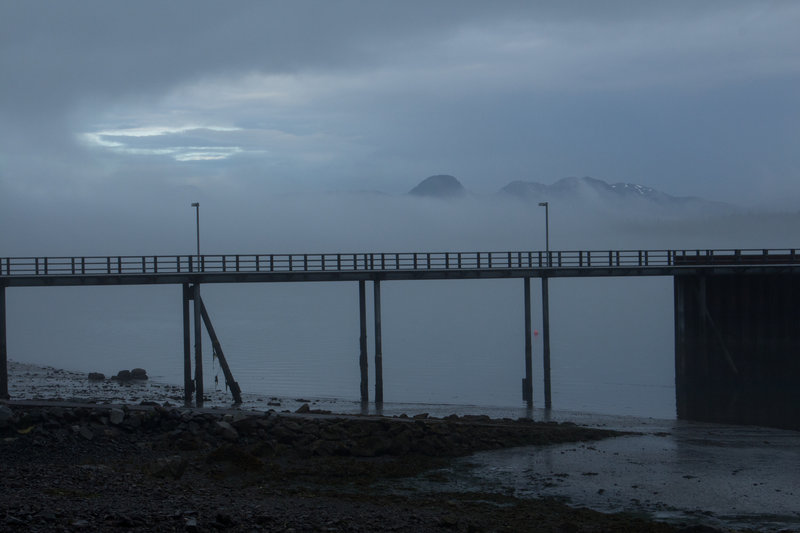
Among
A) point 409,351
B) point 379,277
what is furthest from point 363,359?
point 409,351

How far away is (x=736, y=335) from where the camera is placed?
46.8m

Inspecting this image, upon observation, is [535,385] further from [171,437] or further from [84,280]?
[171,437]

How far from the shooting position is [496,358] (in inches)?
2867

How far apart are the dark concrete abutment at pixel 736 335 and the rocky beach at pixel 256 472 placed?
18441 mm

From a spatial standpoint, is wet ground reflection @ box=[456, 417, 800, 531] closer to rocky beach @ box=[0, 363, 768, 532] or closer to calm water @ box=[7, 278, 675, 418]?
rocky beach @ box=[0, 363, 768, 532]

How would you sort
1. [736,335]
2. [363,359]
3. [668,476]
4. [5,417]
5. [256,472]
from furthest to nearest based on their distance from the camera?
[736,335] < [363,359] < [5,417] < [668,476] < [256,472]

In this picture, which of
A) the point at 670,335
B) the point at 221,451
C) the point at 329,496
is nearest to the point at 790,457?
the point at 329,496

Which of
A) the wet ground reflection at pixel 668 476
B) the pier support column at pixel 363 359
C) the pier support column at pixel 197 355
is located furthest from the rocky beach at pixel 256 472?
the pier support column at pixel 363 359

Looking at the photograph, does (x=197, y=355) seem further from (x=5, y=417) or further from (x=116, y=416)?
(x=5, y=417)

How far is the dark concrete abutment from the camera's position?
Answer: 1781 inches

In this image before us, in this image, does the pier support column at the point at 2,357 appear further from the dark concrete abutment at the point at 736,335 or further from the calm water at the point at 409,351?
the dark concrete abutment at the point at 736,335

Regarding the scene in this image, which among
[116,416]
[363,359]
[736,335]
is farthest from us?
[736,335]

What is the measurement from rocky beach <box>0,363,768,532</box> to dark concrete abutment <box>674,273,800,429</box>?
18441mm

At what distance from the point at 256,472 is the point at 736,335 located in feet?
109
